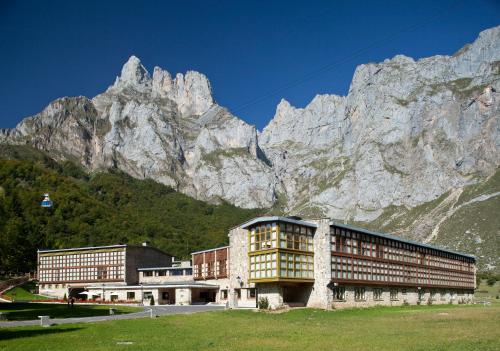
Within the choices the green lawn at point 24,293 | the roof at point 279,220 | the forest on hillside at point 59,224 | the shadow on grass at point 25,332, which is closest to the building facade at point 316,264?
the roof at point 279,220

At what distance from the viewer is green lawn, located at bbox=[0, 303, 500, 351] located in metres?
24.3

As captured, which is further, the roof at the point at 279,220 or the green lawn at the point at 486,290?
the green lawn at the point at 486,290

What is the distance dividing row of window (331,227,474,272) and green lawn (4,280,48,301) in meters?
51.4

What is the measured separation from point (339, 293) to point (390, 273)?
41.8 ft

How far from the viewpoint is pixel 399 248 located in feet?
235

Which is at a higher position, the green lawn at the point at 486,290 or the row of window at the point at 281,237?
the row of window at the point at 281,237

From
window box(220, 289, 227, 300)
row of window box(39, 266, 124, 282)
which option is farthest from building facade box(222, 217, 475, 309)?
row of window box(39, 266, 124, 282)

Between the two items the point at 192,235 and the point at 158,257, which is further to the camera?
the point at 192,235

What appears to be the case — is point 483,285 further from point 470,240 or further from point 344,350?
point 344,350

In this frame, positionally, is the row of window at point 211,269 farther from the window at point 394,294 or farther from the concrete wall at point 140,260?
the window at point 394,294

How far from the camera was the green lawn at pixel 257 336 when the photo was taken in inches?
957

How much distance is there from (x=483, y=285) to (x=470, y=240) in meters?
69.2

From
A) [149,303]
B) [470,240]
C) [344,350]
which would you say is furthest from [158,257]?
[470,240]

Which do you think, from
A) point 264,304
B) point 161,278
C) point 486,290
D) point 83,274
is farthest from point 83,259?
point 486,290
